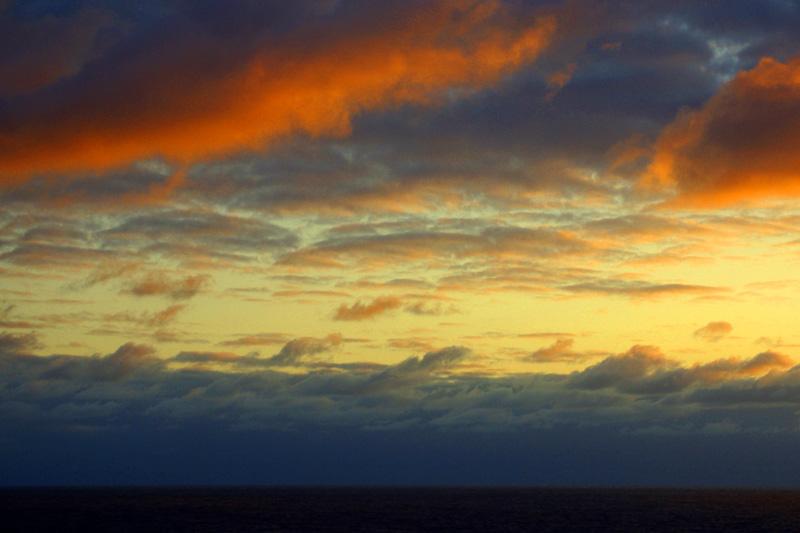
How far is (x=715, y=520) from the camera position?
584ft

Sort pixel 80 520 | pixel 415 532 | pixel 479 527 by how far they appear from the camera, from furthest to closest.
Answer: pixel 80 520
pixel 479 527
pixel 415 532

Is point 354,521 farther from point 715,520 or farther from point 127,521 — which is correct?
point 715,520

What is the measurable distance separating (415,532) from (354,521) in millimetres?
32718

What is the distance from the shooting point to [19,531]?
138375 millimetres

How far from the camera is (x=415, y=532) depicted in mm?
135375

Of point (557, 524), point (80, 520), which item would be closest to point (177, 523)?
point (80, 520)

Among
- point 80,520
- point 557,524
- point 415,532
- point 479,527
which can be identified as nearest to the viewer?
point 415,532

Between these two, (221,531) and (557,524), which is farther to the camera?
(557,524)

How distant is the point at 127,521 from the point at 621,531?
10355 cm

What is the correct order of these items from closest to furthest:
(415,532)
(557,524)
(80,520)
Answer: (415,532), (557,524), (80,520)

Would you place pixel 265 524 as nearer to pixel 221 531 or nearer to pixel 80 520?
pixel 221 531

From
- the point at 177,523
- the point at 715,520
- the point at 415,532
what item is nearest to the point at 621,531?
the point at 415,532

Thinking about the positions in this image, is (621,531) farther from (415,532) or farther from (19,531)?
(19,531)

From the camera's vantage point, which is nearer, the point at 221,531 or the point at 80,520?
the point at 221,531
